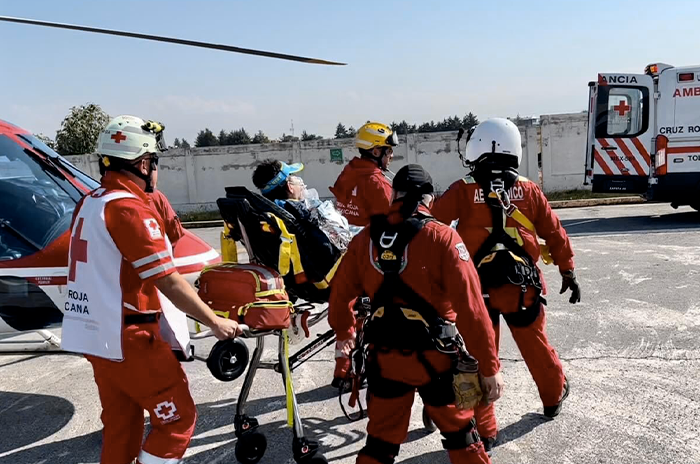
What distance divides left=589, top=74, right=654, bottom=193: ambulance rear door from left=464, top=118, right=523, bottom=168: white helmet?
29.1ft

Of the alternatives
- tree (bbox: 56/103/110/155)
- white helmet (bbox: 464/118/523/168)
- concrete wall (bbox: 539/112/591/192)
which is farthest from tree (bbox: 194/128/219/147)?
white helmet (bbox: 464/118/523/168)

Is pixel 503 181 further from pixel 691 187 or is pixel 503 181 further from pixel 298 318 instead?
pixel 691 187

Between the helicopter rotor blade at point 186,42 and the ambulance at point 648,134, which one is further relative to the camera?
the ambulance at point 648,134

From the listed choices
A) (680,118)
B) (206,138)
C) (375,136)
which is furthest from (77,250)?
(206,138)

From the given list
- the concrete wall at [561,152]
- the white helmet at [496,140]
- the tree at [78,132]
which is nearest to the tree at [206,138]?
the tree at [78,132]

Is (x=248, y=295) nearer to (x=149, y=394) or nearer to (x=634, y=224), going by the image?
(x=149, y=394)

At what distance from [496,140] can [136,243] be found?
229 centimetres

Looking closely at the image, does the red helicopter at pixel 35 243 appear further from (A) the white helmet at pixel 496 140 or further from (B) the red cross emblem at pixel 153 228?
(A) the white helmet at pixel 496 140

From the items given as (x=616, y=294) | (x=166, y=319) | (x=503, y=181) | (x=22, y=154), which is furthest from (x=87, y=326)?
(x=616, y=294)

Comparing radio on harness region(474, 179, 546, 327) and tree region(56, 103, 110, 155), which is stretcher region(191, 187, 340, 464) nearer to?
radio on harness region(474, 179, 546, 327)

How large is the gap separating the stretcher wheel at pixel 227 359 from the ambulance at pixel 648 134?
10232mm

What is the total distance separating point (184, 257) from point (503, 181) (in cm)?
250

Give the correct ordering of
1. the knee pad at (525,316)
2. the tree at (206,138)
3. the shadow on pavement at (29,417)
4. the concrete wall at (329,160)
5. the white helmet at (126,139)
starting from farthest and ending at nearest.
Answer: the tree at (206,138) < the concrete wall at (329,160) < the shadow on pavement at (29,417) < the knee pad at (525,316) < the white helmet at (126,139)

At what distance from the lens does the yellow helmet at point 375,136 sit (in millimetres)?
5027
